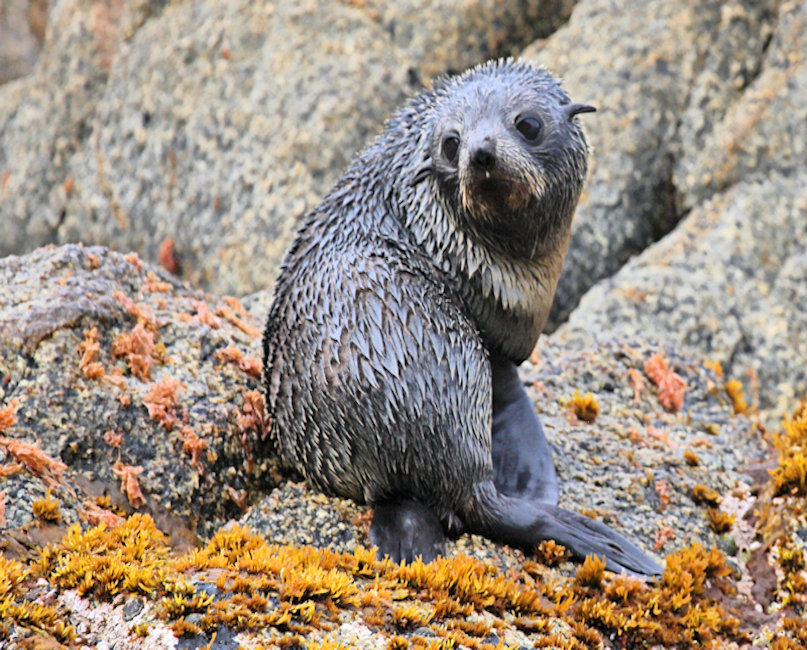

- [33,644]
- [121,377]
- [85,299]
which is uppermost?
[85,299]

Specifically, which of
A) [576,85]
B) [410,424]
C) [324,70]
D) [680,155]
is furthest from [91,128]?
[410,424]

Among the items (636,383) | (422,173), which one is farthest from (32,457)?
(636,383)

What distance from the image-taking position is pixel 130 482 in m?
5.13

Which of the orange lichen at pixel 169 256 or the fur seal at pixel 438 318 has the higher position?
the fur seal at pixel 438 318

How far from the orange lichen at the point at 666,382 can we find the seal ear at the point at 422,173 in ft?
9.01

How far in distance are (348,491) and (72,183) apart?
9.08m

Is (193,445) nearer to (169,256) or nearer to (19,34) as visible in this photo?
(169,256)

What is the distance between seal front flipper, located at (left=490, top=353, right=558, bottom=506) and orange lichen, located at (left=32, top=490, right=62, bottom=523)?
97.5 inches

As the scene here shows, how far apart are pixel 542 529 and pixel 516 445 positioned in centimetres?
71

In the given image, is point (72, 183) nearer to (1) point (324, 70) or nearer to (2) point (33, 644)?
(1) point (324, 70)

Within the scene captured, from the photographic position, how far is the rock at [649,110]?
404 inches

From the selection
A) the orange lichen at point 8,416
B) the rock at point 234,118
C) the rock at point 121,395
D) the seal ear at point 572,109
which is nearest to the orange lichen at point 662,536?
the rock at point 121,395

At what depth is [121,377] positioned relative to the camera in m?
5.58

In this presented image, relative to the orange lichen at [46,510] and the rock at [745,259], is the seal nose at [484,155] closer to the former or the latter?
the orange lichen at [46,510]
